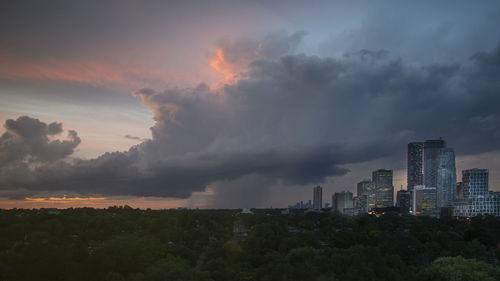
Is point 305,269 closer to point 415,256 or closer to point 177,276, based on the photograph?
point 177,276

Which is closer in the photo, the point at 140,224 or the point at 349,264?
the point at 349,264

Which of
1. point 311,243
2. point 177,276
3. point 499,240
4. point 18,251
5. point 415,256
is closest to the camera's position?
point 177,276

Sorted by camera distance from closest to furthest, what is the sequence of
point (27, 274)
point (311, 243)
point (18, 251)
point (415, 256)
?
point (27, 274) → point (18, 251) → point (415, 256) → point (311, 243)

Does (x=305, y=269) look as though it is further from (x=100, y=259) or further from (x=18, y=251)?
(x=18, y=251)

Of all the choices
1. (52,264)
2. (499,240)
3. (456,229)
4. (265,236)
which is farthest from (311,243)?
(456,229)

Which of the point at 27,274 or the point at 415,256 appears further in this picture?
the point at 415,256

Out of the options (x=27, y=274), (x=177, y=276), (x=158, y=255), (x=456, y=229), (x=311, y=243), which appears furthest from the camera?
(x=456, y=229)

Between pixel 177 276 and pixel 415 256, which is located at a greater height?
pixel 177 276

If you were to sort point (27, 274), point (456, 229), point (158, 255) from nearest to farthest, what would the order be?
point (27, 274), point (158, 255), point (456, 229)

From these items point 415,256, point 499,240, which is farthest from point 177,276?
point 499,240
